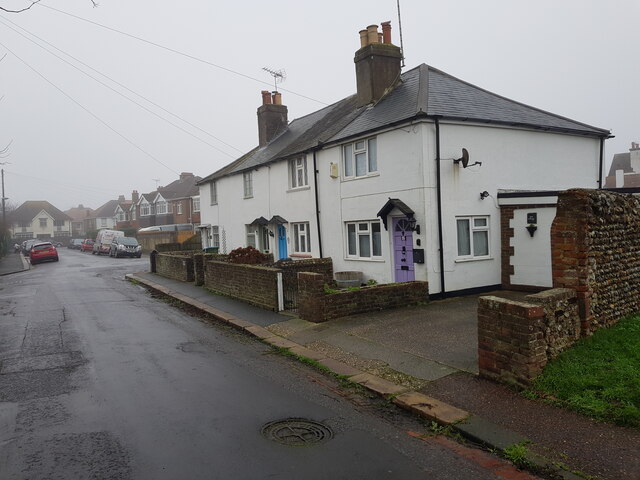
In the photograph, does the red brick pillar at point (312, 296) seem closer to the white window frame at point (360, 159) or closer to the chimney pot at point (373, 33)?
the white window frame at point (360, 159)

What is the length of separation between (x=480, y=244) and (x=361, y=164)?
4.46m

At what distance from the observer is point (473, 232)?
532 inches

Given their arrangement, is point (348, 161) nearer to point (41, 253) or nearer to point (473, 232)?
point (473, 232)

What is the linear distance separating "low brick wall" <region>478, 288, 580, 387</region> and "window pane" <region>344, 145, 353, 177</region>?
9.96 metres

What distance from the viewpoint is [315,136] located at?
18.9 meters

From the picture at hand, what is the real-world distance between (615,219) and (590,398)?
330 centimetres

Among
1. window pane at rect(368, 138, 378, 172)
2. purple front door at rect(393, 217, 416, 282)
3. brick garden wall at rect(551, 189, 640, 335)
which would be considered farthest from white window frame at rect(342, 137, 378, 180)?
brick garden wall at rect(551, 189, 640, 335)

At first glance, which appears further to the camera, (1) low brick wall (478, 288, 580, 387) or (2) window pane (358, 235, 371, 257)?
(2) window pane (358, 235, 371, 257)

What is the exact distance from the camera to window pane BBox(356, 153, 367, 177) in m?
15.0

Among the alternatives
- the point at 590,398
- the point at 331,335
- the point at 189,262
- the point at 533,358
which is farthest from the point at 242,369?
the point at 189,262

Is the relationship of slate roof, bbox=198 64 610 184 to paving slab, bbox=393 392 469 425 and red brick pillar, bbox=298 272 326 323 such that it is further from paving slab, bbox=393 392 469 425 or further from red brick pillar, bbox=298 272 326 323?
paving slab, bbox=393 392 469 425

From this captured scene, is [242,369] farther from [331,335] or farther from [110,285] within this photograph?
[110,285]

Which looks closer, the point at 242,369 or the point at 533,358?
the point at 533,358

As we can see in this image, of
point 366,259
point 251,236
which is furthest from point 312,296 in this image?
point 251,236
